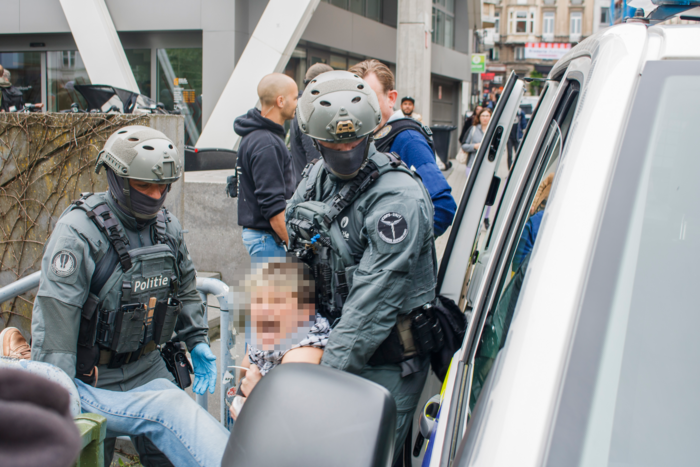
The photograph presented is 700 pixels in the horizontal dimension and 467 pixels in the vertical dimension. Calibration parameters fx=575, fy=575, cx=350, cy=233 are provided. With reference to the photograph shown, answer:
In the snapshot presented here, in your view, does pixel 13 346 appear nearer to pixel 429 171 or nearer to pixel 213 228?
pixel 429 171

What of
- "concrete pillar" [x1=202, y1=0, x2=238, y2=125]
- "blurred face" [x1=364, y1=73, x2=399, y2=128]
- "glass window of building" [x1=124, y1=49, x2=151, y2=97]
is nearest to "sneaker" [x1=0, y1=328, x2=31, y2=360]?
"blurred face" [x1=364, y1=73, x2=399, y2=128]

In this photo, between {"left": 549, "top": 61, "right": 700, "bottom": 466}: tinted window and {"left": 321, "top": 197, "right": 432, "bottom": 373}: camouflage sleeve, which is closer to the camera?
{"left": 549, "top": 61, "right": 700, "bottom": 466}: tinted window

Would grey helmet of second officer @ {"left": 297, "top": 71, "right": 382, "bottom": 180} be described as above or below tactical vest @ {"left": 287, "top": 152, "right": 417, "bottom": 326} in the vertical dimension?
above

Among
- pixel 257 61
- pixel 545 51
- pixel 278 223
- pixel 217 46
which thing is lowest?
pixel 278 223

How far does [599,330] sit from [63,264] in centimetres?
210

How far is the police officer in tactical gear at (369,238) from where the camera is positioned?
1845 mm

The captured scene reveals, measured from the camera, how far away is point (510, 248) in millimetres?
1502

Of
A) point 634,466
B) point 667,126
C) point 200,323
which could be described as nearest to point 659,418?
point 634,466

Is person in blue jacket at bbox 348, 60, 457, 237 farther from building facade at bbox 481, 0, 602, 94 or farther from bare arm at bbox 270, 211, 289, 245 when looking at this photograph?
building facade at bbox 481, 0, 602, 94

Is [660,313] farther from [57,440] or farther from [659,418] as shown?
[57,440]

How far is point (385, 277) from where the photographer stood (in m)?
1.82

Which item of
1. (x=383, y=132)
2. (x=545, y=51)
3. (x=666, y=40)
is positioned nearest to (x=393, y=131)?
(x=383, y=132)

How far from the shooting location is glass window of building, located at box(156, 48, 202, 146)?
41.8 ft

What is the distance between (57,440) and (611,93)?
0.99 metres
